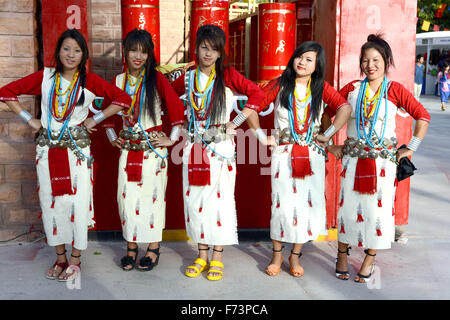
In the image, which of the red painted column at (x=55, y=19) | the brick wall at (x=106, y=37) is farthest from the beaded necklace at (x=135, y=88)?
the brick wall at (x=106, y=37)

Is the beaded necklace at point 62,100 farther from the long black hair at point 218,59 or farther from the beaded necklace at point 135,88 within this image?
the long black hair at point 218,59

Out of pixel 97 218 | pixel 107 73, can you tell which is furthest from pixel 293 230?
pixel 107 73

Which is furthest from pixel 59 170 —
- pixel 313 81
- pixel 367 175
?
pixel 367 175

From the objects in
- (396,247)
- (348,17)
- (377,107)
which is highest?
(348,17)

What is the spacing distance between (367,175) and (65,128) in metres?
1.88

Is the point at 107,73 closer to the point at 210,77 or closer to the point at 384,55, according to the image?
the point at 210,77

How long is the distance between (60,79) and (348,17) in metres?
2.21

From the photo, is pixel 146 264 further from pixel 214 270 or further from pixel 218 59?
pixel 218 59

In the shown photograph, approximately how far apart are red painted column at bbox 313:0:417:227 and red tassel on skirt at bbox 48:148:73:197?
6.67 feet

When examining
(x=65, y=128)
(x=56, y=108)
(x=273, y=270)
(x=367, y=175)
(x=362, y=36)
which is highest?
(x=362, y=36)

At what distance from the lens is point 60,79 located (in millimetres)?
3254

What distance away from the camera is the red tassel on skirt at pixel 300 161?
11.0 feet

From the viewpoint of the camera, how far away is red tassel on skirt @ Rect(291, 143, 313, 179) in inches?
131

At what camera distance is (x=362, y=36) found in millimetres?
4117
